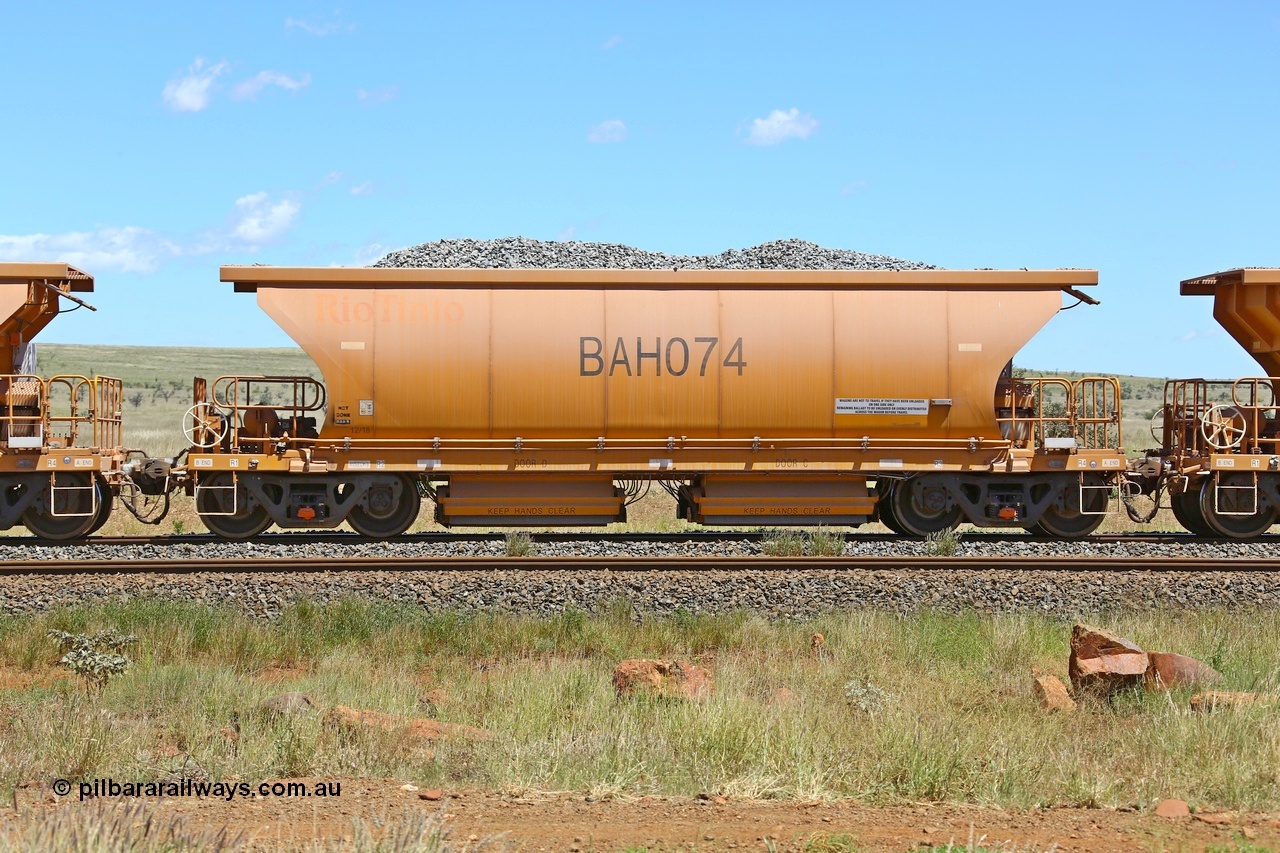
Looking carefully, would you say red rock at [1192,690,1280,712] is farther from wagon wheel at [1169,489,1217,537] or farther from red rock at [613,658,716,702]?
wagon wheel at [1169,489,1217,537]

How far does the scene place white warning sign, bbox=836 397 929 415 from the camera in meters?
15.0

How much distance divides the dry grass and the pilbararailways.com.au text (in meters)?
0.18

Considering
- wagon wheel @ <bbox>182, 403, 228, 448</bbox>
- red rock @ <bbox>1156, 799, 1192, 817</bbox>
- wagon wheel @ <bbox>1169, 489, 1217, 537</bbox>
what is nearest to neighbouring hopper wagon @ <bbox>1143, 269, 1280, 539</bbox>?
wagon wheel @ <bbox>1169, 489, 1217, 537</bbox>

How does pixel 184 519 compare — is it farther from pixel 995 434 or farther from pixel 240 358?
pixel 240 358

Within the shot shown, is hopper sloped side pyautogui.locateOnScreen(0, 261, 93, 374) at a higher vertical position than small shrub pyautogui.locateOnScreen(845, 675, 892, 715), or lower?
higher

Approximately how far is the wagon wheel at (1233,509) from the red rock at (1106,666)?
26.7ft

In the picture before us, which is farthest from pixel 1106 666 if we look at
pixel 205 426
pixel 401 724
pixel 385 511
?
pixel 205 426

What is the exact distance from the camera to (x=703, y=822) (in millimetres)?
5762

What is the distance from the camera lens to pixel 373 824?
5426 mm

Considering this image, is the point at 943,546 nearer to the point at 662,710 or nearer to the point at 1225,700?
the point at 1225,700

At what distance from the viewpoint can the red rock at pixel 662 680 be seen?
26.9 ft

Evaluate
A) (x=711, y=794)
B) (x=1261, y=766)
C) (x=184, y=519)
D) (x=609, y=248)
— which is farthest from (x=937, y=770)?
(x=609, y=248)

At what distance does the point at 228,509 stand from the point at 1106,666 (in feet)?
38.7

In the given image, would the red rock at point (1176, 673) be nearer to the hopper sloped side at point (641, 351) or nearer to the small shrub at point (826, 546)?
the small shrub at point (826, 546)
